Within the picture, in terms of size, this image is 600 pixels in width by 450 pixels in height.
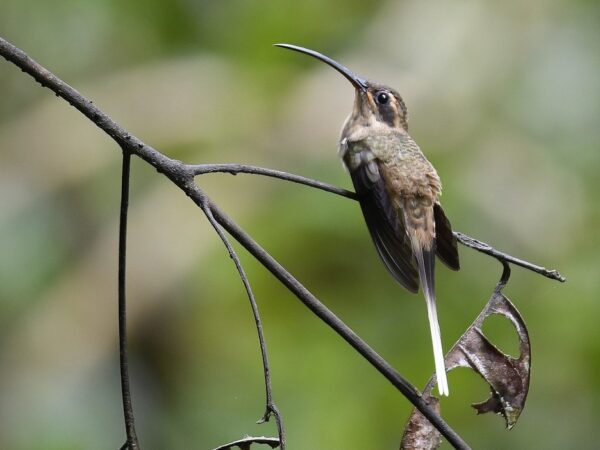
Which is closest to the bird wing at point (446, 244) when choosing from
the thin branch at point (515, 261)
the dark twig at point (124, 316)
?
the thin branch at point (515, 261)

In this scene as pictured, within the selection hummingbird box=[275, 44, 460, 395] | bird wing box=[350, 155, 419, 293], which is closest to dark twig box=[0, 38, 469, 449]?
hummingbird box=[275, 44, 460, 395]

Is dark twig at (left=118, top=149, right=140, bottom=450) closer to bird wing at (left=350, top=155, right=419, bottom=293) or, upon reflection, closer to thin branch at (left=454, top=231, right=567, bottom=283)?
thin branch at (left=454, top=231, right=567, bottom=283)

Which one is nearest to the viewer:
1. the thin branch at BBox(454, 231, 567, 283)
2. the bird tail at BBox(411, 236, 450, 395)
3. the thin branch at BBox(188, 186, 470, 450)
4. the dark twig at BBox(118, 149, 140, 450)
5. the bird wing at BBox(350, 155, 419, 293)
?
the thin branch at BBox(188, 186, 470, 450)

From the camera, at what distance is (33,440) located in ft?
13.5

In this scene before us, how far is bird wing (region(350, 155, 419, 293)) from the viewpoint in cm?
204

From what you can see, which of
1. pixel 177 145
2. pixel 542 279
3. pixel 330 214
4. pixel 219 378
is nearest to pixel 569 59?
pixel 542 279

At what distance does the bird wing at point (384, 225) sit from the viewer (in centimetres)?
204

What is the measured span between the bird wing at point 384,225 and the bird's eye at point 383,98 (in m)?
0.39

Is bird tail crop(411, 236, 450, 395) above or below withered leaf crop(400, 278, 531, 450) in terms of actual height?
above

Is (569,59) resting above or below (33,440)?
above

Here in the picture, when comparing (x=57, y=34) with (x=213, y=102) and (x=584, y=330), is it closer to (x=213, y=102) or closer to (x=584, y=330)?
(x=213, y=102)

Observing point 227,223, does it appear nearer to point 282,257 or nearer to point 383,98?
point 383,98

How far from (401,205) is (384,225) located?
76 mm

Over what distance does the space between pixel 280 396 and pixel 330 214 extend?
3.08 feet
